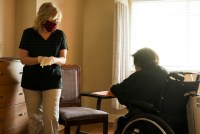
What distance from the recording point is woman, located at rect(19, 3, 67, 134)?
87.7 inches

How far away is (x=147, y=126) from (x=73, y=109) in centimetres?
95

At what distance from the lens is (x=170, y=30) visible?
386 centimetres

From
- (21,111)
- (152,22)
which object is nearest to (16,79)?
(21,111)

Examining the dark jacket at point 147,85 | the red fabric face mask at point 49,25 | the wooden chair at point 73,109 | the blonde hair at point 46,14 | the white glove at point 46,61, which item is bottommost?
the wooden chair at point 73,109

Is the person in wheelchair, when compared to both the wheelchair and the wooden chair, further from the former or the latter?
the wooden chair

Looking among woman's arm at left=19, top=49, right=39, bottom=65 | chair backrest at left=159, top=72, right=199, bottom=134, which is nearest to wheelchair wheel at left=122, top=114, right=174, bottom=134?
chair backrest at left=159, top=72, right=199, bottom=134

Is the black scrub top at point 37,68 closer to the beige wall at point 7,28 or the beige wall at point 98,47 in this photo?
the beige wall at point 7,28

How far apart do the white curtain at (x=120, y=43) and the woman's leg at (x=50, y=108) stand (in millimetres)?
1604

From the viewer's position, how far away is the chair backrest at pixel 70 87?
294 cm

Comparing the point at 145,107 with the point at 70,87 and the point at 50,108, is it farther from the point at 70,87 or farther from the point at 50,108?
the point at 70,87

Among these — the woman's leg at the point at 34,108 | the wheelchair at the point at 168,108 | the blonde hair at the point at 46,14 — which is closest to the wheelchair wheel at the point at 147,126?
the wheelchair at the point at 168,108

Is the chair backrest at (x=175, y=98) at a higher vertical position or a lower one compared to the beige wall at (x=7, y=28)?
lower

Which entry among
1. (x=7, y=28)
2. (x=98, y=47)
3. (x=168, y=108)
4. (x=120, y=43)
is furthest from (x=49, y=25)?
(x=98, y=47)

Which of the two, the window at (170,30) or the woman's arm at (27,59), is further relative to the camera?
the window at (170,30)
